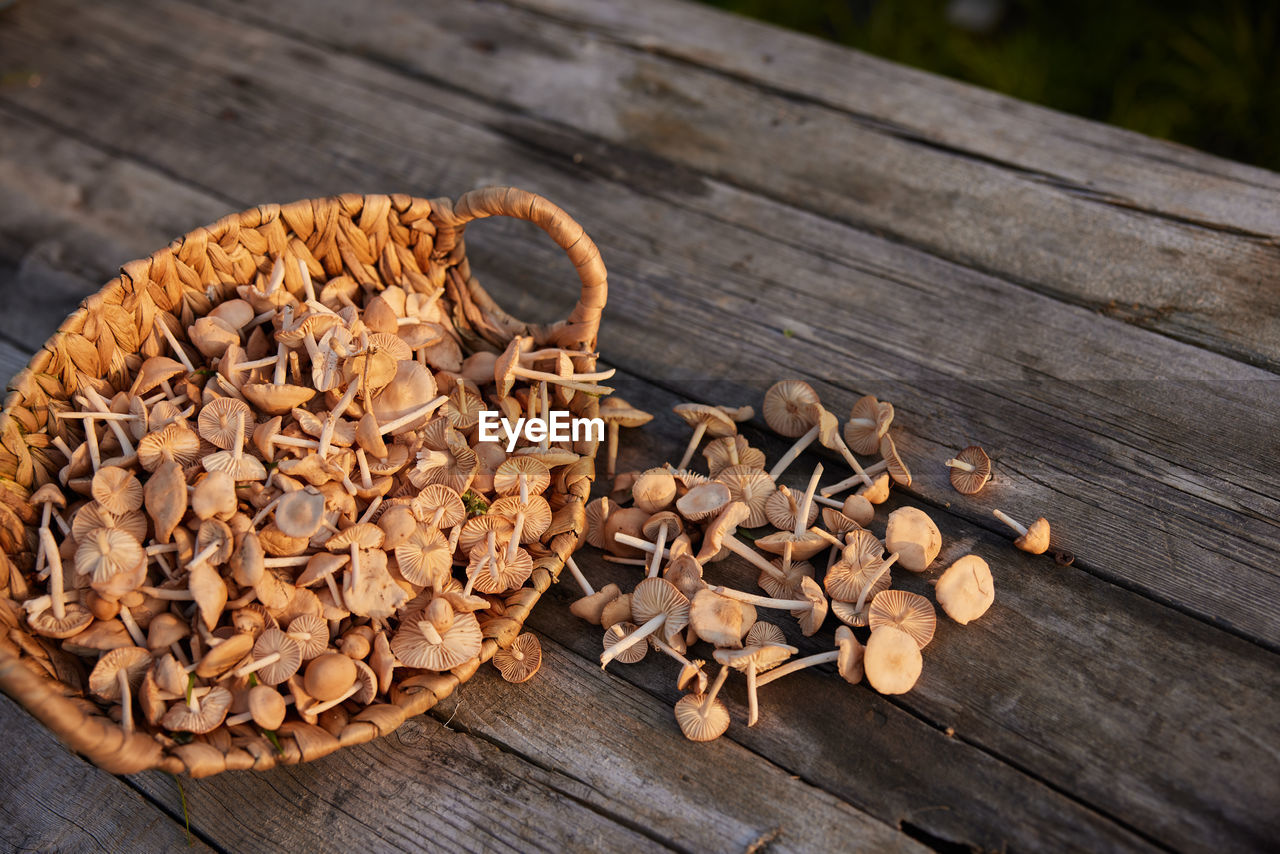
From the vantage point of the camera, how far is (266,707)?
5.11 ft

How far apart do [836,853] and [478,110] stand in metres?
2.64

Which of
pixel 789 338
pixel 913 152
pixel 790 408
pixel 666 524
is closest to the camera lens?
→ pixel 666 524

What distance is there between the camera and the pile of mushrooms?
5.25 feet

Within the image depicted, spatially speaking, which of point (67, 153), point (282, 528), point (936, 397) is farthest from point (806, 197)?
point (67, 153)

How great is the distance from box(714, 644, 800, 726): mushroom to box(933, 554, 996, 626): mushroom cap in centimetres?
35

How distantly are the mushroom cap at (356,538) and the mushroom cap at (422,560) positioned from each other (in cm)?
5

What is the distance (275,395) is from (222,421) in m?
0.14

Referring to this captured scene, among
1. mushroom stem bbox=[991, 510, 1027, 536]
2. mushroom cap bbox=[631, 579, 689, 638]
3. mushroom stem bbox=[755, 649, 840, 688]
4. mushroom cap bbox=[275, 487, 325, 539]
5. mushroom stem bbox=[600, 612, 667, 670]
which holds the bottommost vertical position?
mushroom stem bbox=[755, 649, 840, 688]

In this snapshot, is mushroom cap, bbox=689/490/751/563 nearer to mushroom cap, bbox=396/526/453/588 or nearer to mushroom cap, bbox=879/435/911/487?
mushroom cap, bbox=879/435/911/487

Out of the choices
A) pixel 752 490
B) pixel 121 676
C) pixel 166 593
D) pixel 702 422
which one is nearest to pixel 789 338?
pixel 702 422

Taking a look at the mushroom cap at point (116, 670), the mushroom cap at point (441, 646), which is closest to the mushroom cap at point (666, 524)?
the mushroom cap at point (441, 646)

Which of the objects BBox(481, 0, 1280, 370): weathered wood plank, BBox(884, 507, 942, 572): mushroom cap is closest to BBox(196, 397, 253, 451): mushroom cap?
BBox(884, 507, 942, 572): mushroom cap

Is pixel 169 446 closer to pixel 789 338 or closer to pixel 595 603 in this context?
pixel 595 603

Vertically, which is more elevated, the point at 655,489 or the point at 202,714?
the point at 655,489
